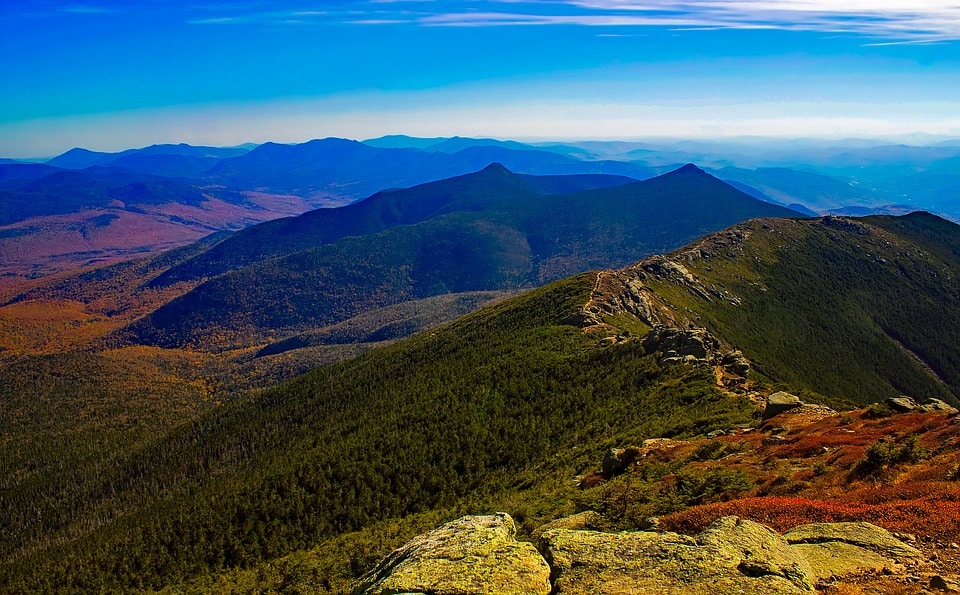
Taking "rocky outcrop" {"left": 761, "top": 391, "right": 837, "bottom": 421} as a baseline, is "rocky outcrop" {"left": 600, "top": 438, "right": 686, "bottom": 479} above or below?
below

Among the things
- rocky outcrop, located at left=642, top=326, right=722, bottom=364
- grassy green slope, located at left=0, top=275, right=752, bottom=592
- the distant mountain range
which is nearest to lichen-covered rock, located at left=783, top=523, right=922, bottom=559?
the distant mountain range

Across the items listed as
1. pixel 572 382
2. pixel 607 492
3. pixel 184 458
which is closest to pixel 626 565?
pixel 607 492

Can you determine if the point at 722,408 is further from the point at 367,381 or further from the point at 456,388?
the point at 367,381

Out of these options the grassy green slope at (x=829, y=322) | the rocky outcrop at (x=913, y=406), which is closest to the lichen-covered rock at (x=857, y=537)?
the rocky outcrop at (x=913, y=406)

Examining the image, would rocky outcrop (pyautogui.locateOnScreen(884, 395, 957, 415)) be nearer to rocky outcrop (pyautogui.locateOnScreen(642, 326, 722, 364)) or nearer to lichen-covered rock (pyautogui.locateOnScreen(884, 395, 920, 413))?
lichen-covered rock (pyautogui.locateOnScreen(884, 395, 920, 413))

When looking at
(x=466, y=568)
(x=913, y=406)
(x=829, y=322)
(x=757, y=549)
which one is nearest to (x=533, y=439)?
(x=913, y=406)

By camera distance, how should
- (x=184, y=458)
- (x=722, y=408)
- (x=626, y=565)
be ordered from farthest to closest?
(x=184, y=458), (x=722, y=408), (x=626, y=565)
